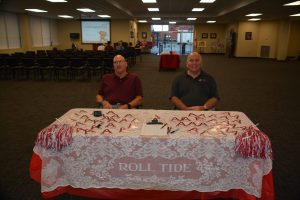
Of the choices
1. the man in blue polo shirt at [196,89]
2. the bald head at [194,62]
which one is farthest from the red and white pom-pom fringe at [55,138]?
the bald head at [194,62]

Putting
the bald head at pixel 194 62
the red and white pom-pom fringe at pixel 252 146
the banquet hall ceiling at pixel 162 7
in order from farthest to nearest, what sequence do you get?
the banquet hall ceiling at pixel 162 7
the bald head at pixel 194 62
the red and white pom-pom fringe at pixel 252 146

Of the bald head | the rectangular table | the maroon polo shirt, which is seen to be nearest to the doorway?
the rectangular table

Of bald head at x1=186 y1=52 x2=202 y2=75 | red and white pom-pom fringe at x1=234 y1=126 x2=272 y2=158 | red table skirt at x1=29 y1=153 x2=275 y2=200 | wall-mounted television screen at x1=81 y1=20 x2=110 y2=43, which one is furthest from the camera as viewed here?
Answer: wall-mounted television screen at x1=81 y1=20 x2=110 y2=43

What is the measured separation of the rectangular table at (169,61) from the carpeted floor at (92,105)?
261 cm

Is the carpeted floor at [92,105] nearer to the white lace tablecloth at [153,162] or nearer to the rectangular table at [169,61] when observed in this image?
the white lace tablecloth at [153,162]

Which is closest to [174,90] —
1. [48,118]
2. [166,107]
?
[166,107]

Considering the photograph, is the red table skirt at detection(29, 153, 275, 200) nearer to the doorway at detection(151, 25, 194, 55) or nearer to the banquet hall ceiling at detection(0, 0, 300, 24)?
the banquet hall ceiling at detection(0, 0, 300, 24)

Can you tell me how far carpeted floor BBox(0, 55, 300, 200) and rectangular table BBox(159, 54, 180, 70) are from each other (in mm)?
2615

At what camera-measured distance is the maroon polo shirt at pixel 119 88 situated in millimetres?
3184

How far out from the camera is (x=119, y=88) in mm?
3189

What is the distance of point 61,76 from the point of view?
32.7ft

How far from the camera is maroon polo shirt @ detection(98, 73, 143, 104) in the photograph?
3.18m

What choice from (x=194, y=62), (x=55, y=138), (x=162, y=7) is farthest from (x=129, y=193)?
(x=162, y=7)

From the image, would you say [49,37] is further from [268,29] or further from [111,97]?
[111,97]
